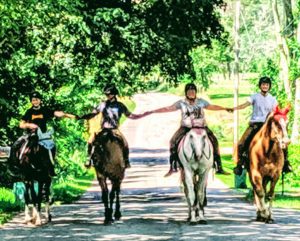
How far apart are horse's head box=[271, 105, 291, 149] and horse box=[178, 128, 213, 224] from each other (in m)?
1.37

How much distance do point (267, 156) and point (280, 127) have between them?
0.81 m

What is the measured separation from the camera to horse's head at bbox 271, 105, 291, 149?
695 inches

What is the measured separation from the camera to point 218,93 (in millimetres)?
139625

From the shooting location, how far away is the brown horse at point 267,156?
58.3 ft

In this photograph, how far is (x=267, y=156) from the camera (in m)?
18.2

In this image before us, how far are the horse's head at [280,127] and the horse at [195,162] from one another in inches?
53.9

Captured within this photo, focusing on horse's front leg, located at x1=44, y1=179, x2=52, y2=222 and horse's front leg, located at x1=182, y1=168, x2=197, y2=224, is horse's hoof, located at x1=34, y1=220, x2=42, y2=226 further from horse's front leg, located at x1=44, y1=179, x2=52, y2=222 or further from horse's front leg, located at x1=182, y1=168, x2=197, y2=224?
horse's front leg, located at x1=182, y1=168, x2=197, y2=224

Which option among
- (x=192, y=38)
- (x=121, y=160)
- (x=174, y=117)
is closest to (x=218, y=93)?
(x=174, y=117)

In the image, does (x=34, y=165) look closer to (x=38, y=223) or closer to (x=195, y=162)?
(x=38, y=223)

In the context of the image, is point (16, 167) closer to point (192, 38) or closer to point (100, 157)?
point (100, 157)

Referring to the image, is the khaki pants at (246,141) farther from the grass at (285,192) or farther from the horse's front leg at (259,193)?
→ the grass at (285,192)

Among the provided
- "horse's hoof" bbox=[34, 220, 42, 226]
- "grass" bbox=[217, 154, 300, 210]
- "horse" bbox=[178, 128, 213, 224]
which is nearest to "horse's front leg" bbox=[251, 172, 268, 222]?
"horse" bbox=[178, 128, 213, 224]

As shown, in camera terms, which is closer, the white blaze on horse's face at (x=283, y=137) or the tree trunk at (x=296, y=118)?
the white blaze on horse's face at (x=283, y=137)

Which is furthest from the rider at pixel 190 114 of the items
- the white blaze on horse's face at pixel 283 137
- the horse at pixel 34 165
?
the horse at pixel 34 165
